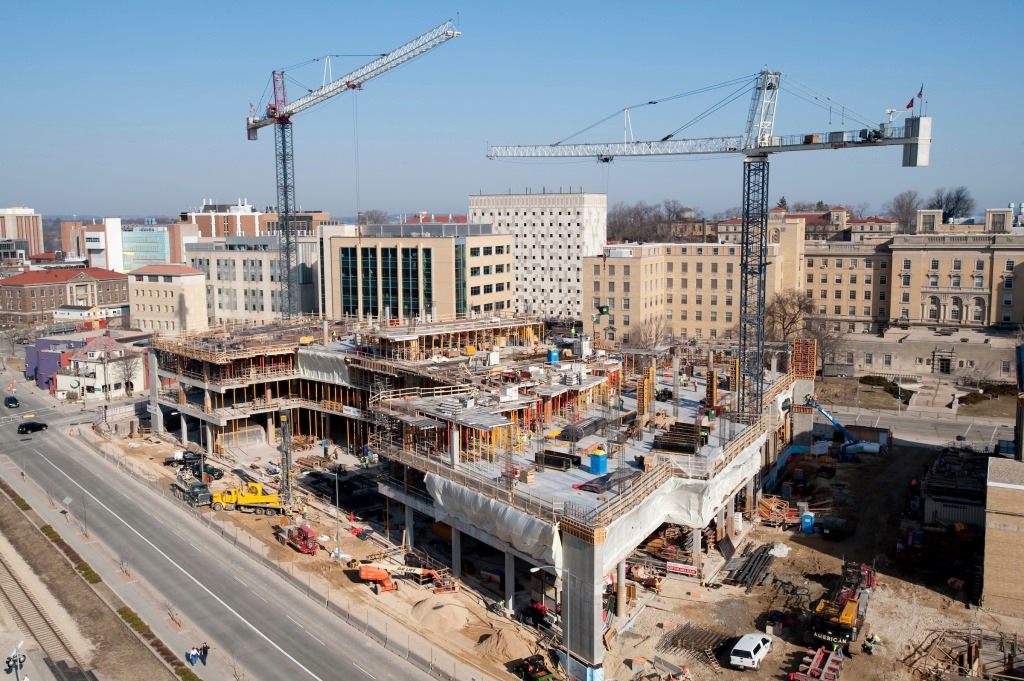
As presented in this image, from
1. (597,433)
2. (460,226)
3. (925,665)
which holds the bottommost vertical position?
(925,665)

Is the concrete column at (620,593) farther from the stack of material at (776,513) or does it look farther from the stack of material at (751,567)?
the stack of material at (776,513)

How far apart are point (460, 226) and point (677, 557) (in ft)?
174

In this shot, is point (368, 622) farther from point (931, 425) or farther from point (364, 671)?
point (931, 425)

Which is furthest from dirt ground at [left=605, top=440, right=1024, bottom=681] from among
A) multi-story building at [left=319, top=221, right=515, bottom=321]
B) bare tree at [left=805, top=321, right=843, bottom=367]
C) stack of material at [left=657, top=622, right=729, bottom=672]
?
multi-story building at [left=319, top=221, right=515, bottom=321]

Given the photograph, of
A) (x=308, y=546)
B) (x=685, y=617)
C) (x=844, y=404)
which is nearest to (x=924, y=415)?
(x=844, y=404)

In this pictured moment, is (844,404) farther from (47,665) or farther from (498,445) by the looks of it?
(47,665)

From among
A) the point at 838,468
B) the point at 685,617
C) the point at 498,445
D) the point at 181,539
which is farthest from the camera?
the point at 838,468

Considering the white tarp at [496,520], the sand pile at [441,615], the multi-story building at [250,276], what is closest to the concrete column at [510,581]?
the white tarp at [496,520]

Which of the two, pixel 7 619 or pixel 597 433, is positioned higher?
pixel 597 433

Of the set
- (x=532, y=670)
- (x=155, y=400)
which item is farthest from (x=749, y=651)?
(x=155, y=400)

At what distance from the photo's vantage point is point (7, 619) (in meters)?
33.0

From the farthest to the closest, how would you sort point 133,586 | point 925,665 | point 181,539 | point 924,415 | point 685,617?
point 924,415
point 181,539
point 133,586
point 685,617
point 925,665

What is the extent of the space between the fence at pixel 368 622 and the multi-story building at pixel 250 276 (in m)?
50.8

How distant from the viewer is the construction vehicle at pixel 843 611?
2998cm
